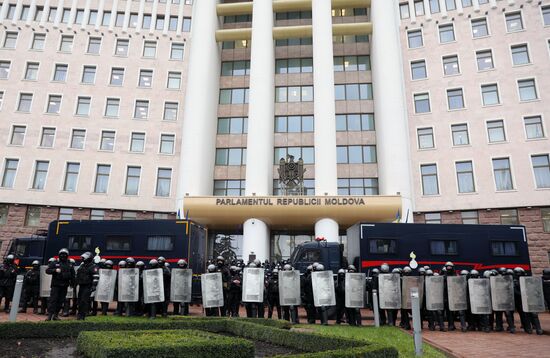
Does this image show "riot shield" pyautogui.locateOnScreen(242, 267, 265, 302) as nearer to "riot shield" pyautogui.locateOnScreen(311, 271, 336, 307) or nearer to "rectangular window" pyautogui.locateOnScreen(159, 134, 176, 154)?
"riot shield" pyautogui.locateOnScreen(311, 271, 336, 307)

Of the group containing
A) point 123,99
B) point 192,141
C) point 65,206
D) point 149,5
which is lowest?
point 65,206

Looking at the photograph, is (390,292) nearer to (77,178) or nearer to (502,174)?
(502,174)

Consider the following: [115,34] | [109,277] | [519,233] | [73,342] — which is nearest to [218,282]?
[109,277]

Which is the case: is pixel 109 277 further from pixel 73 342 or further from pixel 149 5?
pixel 149 5

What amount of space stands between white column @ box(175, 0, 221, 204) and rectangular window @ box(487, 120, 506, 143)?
22.3 metres

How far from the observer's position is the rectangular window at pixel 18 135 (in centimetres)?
3219

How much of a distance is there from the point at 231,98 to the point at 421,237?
22703 millimetres

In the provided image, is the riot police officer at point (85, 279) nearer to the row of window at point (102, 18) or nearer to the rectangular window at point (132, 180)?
the rectangular window at point (132, 180)

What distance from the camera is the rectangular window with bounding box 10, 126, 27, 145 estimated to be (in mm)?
32188

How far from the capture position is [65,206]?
30984 mm

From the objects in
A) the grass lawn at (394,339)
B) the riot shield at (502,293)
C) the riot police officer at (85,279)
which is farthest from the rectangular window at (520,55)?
the riot police officer at (85,279)

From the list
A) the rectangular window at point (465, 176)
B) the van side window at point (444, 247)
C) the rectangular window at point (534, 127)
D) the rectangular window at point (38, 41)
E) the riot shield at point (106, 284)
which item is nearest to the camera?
the riot shield at point (106, 284)

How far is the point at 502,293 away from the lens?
40.1 feet

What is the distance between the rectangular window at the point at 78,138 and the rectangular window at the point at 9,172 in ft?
15.1
